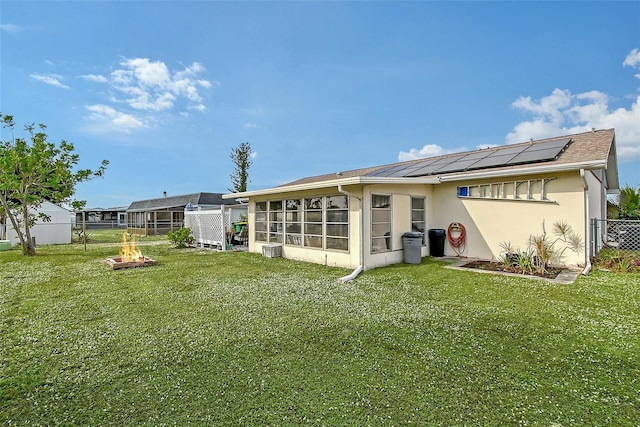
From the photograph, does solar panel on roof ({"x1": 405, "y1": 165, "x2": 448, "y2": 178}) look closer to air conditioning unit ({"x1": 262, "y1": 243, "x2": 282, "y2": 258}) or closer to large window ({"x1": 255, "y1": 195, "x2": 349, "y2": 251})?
large window ({"x1": 255, "y1": 195, "x2": 349, "y2": 251})

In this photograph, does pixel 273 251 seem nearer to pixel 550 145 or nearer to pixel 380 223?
pixel 380 223

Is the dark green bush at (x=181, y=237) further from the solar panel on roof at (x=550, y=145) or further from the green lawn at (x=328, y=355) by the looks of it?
the solar panel on roof at (x=550, y=145)

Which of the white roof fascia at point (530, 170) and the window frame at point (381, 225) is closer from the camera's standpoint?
the white roof fascia at point (530, 170)

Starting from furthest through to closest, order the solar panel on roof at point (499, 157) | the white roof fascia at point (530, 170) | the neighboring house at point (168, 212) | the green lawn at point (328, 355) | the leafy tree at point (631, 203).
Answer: the neighboring house at point (168, 212) < the leafy tree at point (631, 203) < the solar panel on roof at point (499, 157) < the white roof fascia at point (530, 170) < the green lawn at point (328, 355)

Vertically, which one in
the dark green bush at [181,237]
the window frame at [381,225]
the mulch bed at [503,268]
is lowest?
the mulch bed at [503,268]

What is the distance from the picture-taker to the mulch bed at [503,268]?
6689 millimetres

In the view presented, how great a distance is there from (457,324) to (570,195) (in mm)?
5376

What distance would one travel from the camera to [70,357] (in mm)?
3332

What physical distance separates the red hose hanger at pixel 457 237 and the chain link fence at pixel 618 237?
2.92 m

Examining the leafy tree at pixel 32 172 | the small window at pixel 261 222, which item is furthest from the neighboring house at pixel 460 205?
the leafy tree at pixel 32 172

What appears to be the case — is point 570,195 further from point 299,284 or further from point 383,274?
point 299,284

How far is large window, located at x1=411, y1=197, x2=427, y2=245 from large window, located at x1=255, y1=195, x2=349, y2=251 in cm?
212

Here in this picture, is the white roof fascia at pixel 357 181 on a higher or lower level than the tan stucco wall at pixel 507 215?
higher

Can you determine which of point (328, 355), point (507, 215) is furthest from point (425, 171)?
point (328, 355)
